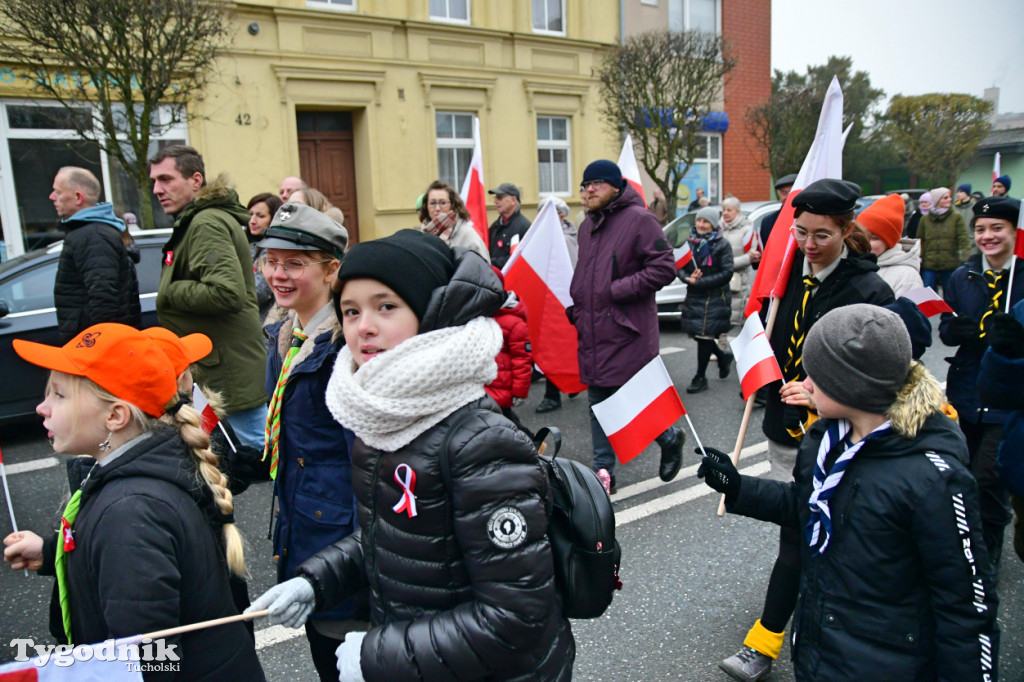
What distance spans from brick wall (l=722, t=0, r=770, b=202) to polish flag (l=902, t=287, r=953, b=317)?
19.3 meters

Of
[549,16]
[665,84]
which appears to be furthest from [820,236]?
[549,16]

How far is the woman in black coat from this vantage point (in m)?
7.48

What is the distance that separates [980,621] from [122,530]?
6.91 feet

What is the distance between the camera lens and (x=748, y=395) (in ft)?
10.3

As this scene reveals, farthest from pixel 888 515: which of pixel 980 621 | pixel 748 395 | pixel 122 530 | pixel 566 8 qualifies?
pixel 566 8

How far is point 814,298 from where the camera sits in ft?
9.76

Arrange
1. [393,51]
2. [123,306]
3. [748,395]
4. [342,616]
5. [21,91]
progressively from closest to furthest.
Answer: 1. [342,616]
2. [748,395]
3. [123,306]
4. [21,91]
5. [393,51]

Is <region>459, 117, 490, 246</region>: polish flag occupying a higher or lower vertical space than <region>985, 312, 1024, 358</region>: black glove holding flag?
higher

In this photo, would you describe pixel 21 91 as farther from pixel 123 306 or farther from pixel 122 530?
pixel 122 530

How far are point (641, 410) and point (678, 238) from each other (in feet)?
26.9

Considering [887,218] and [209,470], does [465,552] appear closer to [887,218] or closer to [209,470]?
[209,470]

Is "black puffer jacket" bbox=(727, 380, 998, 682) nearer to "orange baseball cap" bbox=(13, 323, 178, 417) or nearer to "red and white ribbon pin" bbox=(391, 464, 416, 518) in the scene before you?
"red and white ribbon pin" bbox=(391, 464, 416, 518)

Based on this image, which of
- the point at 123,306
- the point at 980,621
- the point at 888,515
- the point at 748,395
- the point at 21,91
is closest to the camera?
the point at 980,621

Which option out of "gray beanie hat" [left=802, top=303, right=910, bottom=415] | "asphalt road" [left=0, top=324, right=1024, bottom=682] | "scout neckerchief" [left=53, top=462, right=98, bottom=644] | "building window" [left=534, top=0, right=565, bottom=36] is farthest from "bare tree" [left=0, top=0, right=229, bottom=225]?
"building window" [left=534, top=0, right=565, bottom=36]
